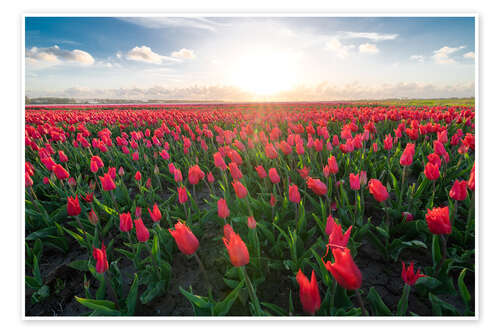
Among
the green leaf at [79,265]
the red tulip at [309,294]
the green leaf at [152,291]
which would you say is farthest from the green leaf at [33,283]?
the red tulip at [309,294]

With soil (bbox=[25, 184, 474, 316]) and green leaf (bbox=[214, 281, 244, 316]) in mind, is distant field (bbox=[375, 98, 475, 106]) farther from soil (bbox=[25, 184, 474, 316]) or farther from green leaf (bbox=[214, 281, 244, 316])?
green leaf (bbox=[214, 281, 244, 316])

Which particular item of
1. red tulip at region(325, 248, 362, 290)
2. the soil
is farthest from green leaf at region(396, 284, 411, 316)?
red tulip at region(325, 248, 362, 290)

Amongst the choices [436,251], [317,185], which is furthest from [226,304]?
[436,251]

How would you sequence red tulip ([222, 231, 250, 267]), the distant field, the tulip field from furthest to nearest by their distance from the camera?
the distant field < the tulip field < red tulip ([222, 231, 250, 267])

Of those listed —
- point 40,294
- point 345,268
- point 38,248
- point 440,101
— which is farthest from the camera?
point 440,101

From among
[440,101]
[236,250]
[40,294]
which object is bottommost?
[40,294]

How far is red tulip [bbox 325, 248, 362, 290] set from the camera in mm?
856

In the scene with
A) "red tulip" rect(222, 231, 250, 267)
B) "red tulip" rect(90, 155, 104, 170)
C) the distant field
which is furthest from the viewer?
"red tulip" rect(90, 155, 104, 170)

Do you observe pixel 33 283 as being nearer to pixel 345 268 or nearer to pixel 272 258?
pixel 272 258

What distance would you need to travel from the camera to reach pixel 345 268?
2.83ft

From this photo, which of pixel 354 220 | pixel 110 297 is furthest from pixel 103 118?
pixel 354 220

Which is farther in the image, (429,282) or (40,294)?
(40,294)

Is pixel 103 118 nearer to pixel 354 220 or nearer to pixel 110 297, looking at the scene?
pixel 110 297
